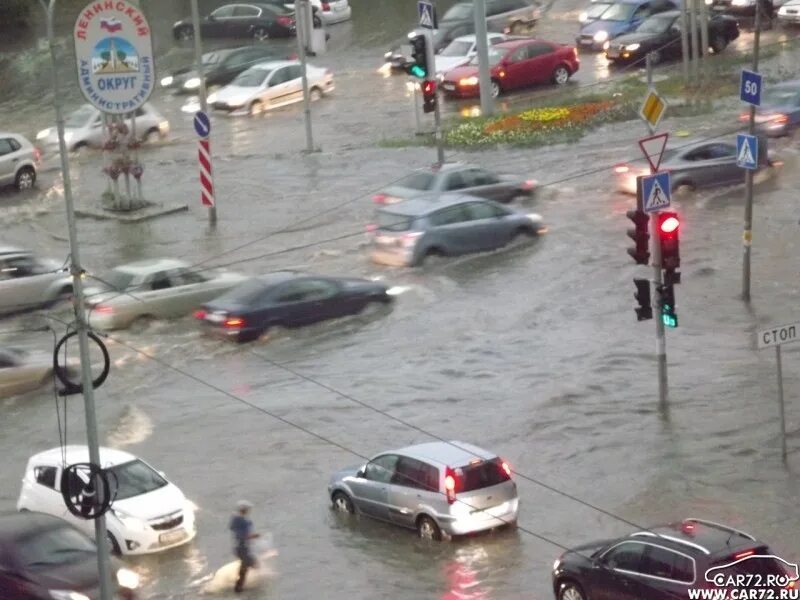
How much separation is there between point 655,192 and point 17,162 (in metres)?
22.9

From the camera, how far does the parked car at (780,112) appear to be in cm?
4166

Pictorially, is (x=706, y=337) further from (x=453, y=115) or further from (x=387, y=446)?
(x=453, y=115)

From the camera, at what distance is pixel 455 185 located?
36.6 metres

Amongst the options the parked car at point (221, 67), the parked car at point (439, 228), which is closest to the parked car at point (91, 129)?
the parked car at point (221, 67)

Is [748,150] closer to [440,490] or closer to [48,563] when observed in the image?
[440,490]

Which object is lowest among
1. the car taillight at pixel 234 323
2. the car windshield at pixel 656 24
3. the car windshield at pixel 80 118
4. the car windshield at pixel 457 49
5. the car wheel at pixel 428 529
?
the car wheel at pixel 428 529

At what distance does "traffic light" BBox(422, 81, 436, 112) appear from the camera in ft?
119

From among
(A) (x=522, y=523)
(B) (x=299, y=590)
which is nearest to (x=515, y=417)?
(A) (x=522, y=523)

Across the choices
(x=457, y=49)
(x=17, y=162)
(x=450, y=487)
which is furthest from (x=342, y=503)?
(x=457, y=49)

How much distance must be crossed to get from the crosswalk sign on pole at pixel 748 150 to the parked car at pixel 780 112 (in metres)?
12.6

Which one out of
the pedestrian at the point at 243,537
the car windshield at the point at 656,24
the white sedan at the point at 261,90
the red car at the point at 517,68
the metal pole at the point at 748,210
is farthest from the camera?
the car windshield at the point at 656,24

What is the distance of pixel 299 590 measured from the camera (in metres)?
19.2

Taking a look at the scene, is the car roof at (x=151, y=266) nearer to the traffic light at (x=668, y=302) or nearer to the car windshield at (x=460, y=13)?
the traffic light at (x=668, y=302)

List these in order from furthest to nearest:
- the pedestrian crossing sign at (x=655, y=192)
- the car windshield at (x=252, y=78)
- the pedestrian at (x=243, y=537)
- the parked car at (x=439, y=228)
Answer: the car windshield at (x=252, y=78), the parked car at (x=439, y=228), the pedestrian crossing sign at (x=655, y=192), the pedestrian at (x=243, y=537)
